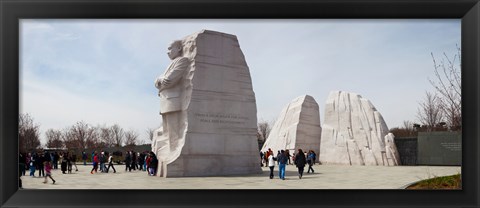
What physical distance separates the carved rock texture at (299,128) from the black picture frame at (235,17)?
25.7 meters

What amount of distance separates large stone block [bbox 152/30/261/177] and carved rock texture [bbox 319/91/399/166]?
11646mm

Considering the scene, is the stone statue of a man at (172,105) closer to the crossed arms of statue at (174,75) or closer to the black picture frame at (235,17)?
the crossed arms of statue at (174,75)

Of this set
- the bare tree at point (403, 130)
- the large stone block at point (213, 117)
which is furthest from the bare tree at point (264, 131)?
the large stone block at point (213, 117)

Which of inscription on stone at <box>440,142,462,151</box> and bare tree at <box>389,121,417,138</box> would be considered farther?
bare tree at <box>389,121,417,138</box>

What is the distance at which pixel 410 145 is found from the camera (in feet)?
99.1

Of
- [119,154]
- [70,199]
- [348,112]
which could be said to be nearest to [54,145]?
[119,154]

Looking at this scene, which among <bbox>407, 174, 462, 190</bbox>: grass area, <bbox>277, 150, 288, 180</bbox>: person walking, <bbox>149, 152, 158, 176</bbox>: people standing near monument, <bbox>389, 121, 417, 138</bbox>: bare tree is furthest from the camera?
<bbox>389, 121, 417, 138</bbox>: bare tree

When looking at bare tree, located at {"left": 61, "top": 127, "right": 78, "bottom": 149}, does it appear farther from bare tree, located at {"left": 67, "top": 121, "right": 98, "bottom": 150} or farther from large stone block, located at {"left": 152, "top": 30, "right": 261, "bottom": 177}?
large stone block, located at {"left": 152, "top": 30, "right": 261, "bottom": 177}

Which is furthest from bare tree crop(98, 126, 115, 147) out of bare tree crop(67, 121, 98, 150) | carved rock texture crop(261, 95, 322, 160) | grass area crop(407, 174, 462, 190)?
grass area crop(407, 174, 462, 190)

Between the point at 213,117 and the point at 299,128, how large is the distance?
49.9 ft

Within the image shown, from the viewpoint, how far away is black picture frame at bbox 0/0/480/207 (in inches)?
240

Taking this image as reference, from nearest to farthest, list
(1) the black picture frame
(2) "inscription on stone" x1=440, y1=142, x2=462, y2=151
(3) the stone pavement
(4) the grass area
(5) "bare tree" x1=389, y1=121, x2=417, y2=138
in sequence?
(1) the black picture frame
(4) the grass area
(3) the stone pavement
(2) "inscription on stone" x1=440, y1=142, x2=462, y2=151
(5) "bare tree" x1=389, y1=121, x2=417, y2=138

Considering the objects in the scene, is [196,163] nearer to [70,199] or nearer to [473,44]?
[70,199]

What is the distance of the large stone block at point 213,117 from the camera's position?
17859 millimetres
